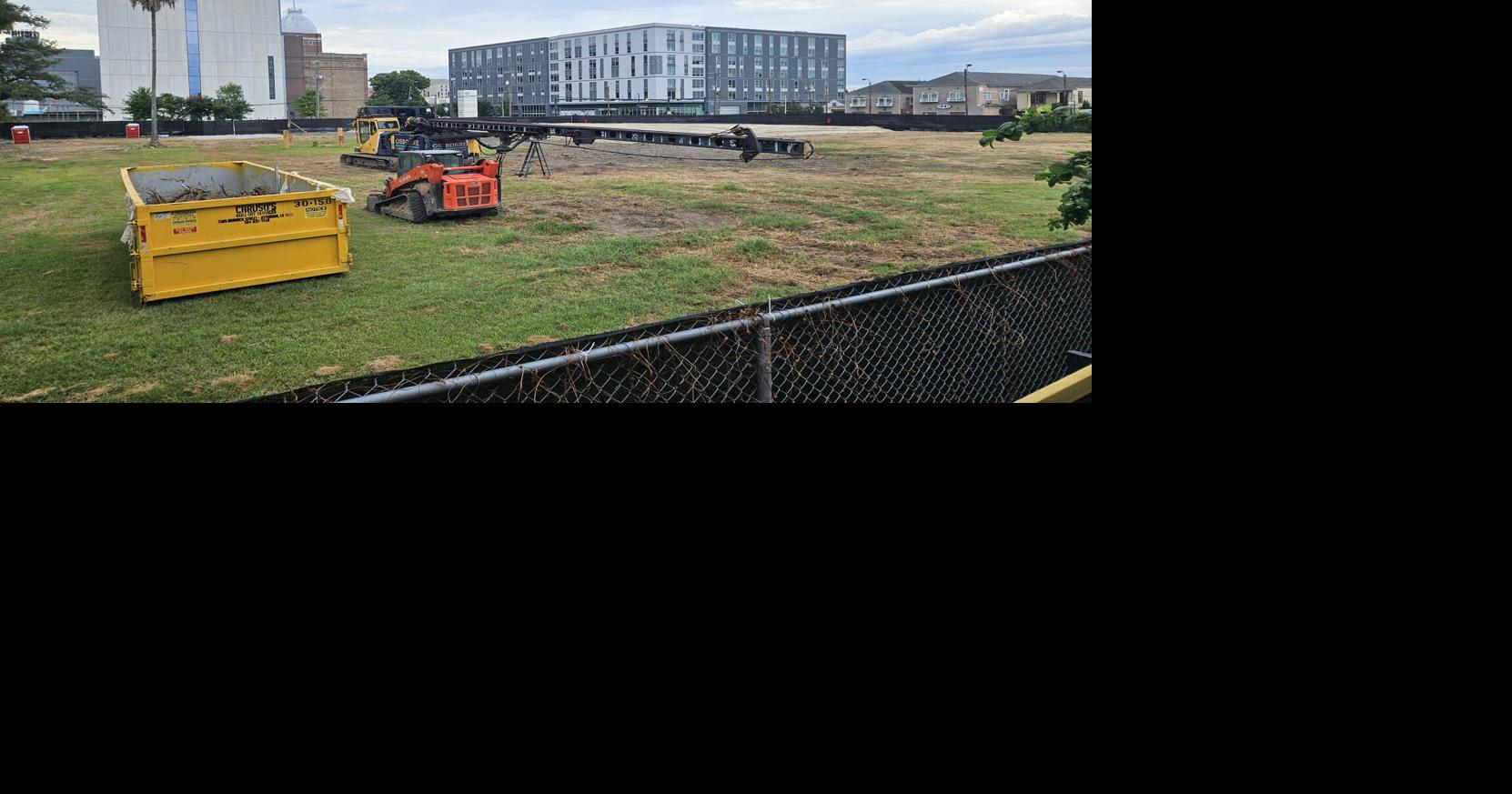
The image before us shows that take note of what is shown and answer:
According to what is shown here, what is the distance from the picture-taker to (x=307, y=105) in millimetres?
15305

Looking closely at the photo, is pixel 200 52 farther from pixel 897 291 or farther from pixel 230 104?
pixel 897 291

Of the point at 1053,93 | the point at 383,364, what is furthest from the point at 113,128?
the point at 1053,93

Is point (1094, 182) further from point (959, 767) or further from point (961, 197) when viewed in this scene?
point (961, 197)

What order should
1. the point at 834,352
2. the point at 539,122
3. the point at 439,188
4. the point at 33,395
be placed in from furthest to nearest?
the point at 539,122
the point at 439,188
the point at 33,395
the point at 834,352

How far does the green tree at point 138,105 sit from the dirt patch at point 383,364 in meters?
6.19

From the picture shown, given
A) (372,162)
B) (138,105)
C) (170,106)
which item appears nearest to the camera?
(170,106)

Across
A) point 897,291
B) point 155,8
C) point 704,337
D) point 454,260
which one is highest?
point 155,8

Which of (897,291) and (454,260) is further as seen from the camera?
(454,260)

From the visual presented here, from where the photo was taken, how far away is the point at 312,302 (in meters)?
7.58

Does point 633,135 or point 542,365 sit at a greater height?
point 633,135

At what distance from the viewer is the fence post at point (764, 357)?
3318 millimetres

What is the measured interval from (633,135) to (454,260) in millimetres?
3741

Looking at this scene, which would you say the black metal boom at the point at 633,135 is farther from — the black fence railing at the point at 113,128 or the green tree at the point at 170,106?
the green tree at the point at 170,106

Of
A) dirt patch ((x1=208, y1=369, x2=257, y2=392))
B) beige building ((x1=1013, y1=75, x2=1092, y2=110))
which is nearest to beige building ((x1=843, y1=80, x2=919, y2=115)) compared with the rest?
beige building ((x1=1013, y1=75, x2=1092, y2=110))
